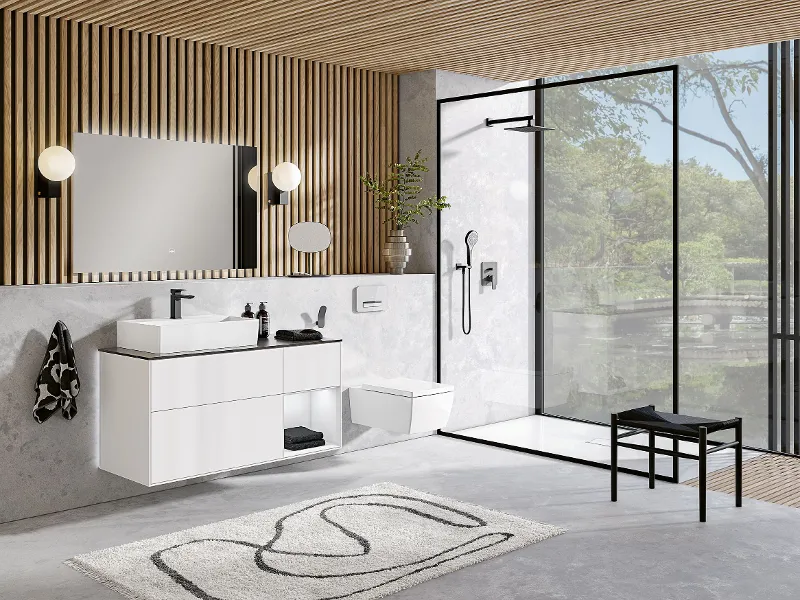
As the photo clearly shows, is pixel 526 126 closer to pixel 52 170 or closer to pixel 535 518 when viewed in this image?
pixel 535 518

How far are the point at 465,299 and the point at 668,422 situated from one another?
2.07m

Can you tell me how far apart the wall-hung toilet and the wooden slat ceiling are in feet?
6.72

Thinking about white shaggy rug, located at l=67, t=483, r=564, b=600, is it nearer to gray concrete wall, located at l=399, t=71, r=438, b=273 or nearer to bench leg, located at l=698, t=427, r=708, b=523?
bench leg, located at l=698, t=427, r=708, b=523

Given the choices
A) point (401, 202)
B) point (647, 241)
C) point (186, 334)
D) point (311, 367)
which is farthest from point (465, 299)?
point (186, 334)

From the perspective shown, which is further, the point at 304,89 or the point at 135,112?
the point at 304,89

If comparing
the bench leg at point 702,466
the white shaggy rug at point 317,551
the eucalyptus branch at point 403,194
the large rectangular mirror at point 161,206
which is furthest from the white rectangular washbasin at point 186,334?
the bench leg at point 702,466

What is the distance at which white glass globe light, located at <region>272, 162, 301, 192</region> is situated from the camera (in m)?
5.39

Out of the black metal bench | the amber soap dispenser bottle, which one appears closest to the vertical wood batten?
the amber soap dispenser bottle

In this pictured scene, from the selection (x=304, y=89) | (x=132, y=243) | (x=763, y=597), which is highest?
(x=304, y=89)

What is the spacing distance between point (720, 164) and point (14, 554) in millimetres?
4449

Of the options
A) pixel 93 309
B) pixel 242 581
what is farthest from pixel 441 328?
pixel 242 581

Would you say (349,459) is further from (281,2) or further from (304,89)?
(281,2)

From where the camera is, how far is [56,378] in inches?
165

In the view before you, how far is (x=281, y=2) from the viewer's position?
→ 427cm
